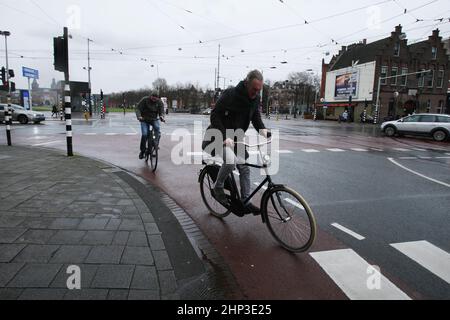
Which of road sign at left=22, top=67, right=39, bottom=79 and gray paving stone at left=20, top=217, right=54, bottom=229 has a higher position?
road sign at left=22, top=67, right=39, bottom=79

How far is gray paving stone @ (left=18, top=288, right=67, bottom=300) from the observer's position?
2.58 meters

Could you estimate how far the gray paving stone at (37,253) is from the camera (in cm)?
316

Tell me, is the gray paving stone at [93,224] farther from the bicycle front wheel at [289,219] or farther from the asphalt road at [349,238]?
the bicycle front wheel at [289,219]

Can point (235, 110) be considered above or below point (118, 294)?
above

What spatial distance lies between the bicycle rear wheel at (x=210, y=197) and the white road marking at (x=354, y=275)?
156 centimetres

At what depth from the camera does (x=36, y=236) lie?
368cm

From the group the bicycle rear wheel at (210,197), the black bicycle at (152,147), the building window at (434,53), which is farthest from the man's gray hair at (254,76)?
the building window at (434,53)

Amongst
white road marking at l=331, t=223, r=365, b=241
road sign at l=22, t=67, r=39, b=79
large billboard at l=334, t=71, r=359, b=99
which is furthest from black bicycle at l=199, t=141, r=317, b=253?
large billboard at l=334, t=71, r=359, b=99

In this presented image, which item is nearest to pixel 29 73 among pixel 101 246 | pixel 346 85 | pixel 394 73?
pixel 101 246

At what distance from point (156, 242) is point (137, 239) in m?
0.22

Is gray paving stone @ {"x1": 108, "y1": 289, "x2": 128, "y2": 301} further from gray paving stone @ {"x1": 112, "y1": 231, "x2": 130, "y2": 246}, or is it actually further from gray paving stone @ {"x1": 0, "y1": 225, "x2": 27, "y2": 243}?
gray paving stone @ {"x1": 0, "y1": 225, "x2": 27, "y2": 243}

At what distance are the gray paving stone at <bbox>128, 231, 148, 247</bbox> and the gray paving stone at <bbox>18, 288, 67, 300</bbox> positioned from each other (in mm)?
980

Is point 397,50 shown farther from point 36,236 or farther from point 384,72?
point 36,236

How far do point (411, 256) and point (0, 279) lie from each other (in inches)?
156
